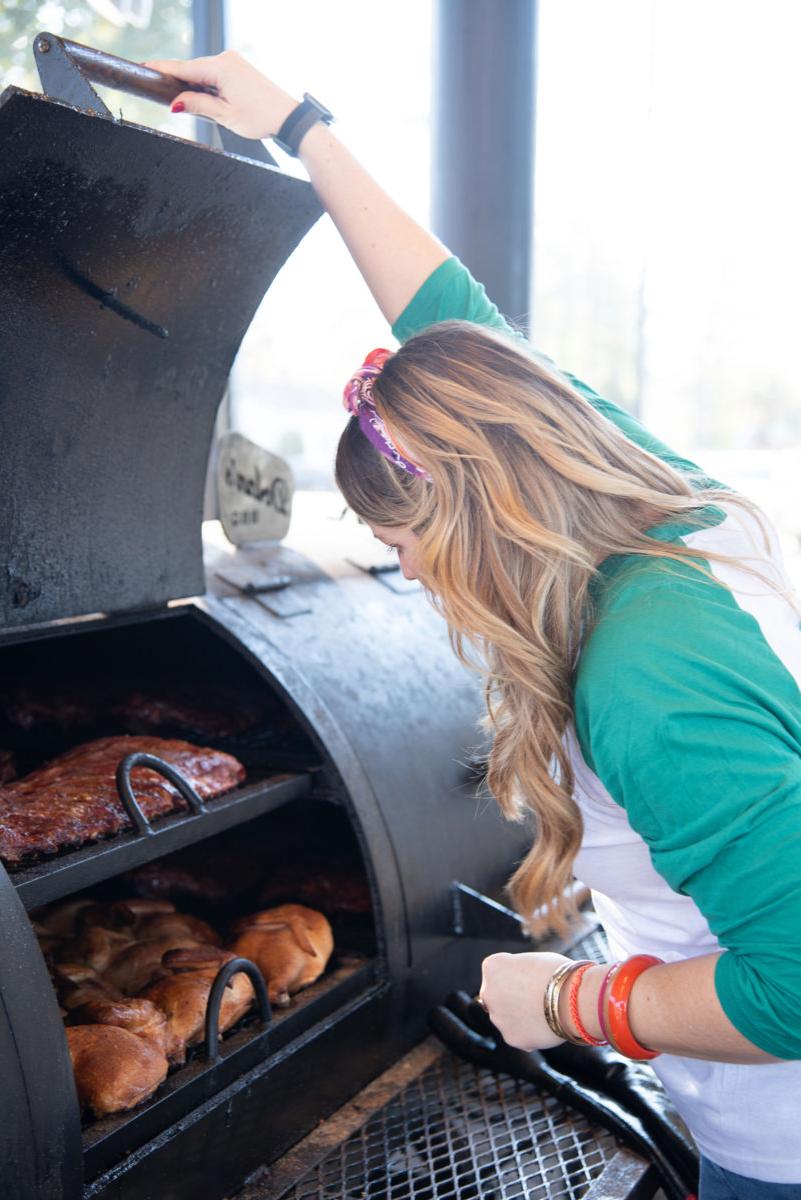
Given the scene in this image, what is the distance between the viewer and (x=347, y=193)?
1.88 metres

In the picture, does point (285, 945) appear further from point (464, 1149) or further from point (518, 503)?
point (518, 503)

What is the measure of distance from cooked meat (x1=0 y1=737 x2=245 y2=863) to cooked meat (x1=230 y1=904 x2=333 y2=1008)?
0.30 meters

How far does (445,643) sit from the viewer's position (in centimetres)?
266

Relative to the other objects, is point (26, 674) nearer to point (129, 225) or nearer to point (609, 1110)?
point (129, 225)

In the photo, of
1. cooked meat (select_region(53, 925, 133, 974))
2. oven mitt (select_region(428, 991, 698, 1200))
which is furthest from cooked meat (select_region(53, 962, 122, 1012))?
oven mitt (select_region(428, 991, 698, 1200))

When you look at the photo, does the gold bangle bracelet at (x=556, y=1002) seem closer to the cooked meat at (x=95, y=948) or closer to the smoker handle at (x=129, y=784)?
the smoker handle at (x=129, y=784)

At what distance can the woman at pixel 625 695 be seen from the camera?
110 cm

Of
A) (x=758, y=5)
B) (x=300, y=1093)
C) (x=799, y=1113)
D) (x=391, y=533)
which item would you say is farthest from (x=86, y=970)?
(x=758, y=5)

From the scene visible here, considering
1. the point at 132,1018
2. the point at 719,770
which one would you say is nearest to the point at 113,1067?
the point at 132,1018

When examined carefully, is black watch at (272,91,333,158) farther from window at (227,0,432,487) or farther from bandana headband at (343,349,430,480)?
window at (227,0,432,487)

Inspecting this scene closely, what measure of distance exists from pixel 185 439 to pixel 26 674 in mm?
667

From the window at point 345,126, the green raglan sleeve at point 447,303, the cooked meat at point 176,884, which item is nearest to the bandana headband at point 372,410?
the green raglan sleeve at point 447,303

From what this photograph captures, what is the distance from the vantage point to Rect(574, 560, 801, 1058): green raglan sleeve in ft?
3.54

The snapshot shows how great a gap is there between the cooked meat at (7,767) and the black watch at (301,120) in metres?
1.24
